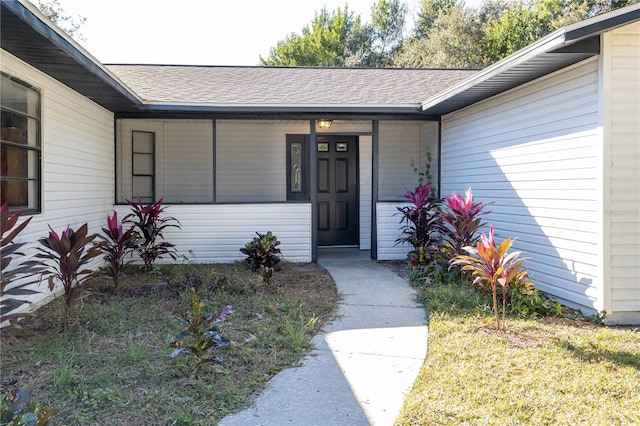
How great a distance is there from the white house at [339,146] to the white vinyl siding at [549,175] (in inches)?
0.8

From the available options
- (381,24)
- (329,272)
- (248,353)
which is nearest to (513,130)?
(329,272)

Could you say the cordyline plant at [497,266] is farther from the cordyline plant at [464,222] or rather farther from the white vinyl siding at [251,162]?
the white vinyl siding at [251,162]

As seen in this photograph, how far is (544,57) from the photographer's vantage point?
4.62 meters

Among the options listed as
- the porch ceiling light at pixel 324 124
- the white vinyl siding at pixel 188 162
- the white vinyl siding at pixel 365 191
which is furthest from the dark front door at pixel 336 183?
the white vinyl siding at pixel 188 162

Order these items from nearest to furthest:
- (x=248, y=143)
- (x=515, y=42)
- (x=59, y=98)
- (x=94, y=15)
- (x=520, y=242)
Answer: (x=59, y=98)
(x=520, y=242)
(x=248, y=143)
(x=515, y=42)
(x=94, y=15)

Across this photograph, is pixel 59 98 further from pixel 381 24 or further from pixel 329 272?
pixel 381 24

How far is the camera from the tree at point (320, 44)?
3136cm

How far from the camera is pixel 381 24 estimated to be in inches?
1294

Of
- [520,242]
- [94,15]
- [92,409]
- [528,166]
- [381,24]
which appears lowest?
[92,409]

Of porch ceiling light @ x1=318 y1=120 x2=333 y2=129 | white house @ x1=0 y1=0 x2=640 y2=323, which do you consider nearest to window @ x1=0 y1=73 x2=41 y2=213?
white house @ x1=0 y1=0 x2=640 y2=323

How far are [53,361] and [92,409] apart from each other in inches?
37.5

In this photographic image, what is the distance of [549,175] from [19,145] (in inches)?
220

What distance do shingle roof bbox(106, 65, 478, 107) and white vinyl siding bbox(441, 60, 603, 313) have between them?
5.47ft

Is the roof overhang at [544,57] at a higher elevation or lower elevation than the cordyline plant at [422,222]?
higher
